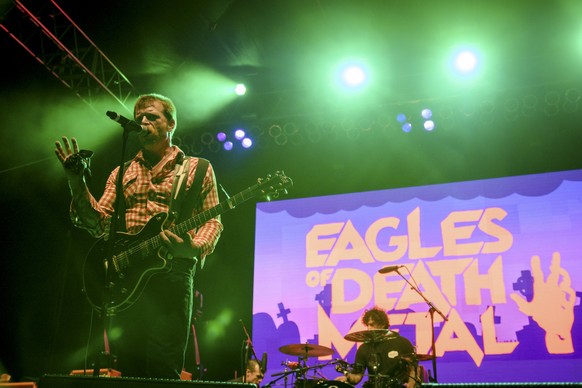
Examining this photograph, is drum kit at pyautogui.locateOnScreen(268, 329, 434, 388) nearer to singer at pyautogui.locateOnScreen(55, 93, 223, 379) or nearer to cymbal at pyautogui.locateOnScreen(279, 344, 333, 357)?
cymbal at pyautogui.locateOnScreen(279, 344, 333, 357)

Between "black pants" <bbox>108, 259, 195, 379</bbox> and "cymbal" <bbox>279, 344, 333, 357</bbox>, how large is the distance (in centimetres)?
368

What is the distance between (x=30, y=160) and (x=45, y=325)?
2.15 m

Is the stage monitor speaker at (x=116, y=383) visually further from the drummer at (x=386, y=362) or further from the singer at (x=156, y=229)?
the drummer at (x=386, y=362)

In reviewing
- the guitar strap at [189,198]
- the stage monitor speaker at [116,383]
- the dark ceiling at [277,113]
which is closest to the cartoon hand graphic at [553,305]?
the dark ceiling at [277,113]

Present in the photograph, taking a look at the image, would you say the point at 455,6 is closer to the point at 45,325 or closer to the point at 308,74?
the point at 308,74

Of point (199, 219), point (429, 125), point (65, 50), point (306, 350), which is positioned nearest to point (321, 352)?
point (306, 350)

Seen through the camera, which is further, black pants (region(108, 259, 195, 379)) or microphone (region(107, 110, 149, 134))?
microphone (region(107, 110, 149, 134))

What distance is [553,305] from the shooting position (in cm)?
657

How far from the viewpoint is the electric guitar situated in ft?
8.66

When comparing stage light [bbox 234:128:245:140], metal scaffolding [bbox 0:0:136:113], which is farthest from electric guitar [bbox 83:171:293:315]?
stage light [bbox 234:128:245:140]

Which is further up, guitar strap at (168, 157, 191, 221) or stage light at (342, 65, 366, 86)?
stage light at (342, 65, 366, 86)

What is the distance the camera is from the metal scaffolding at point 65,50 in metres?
5.53

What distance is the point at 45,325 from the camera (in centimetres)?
735

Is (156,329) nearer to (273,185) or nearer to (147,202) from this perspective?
(147,202)
